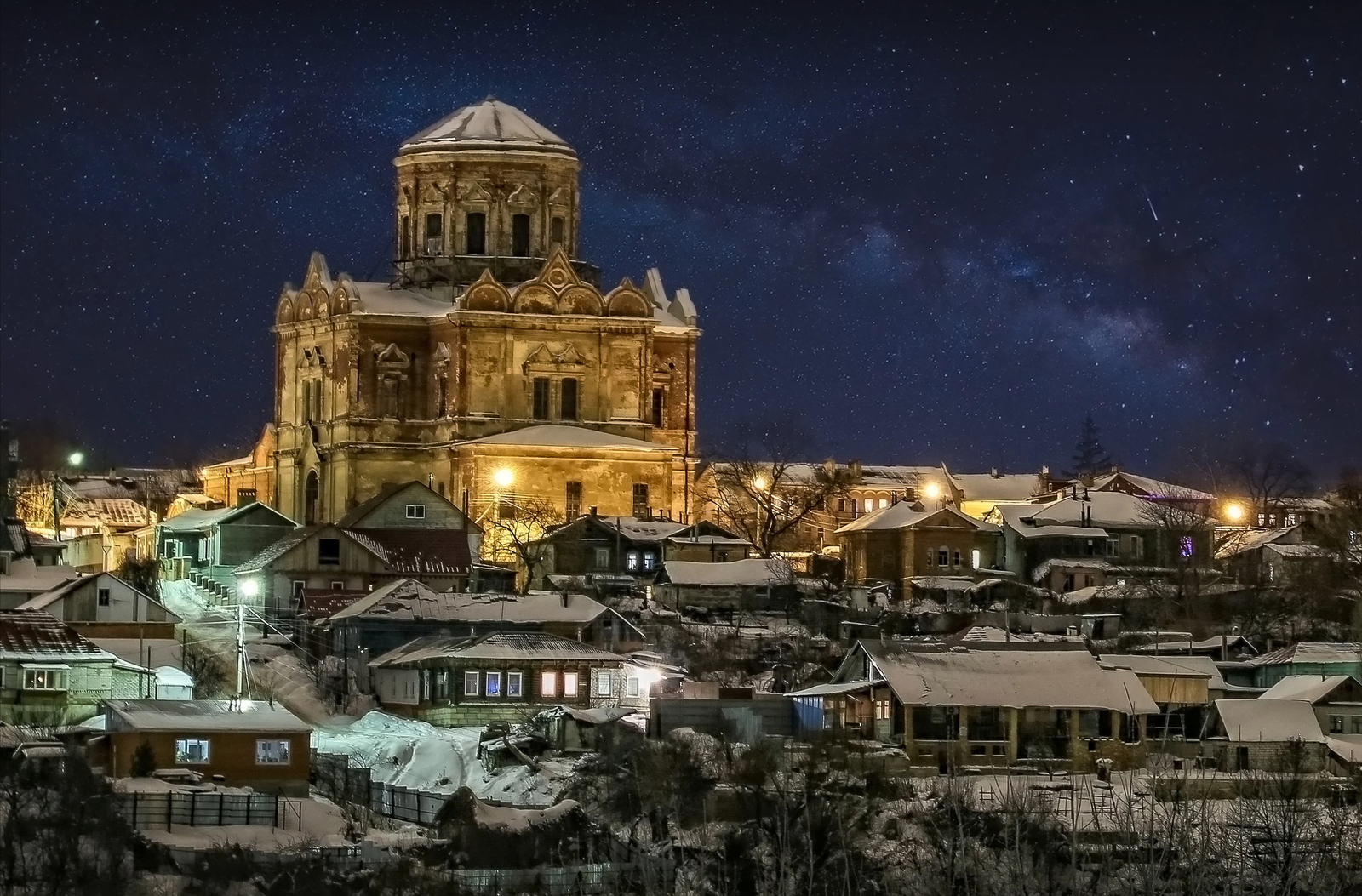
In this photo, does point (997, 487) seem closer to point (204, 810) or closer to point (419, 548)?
point (419, 548)

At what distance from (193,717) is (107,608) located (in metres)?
12.6

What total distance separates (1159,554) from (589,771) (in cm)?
3364

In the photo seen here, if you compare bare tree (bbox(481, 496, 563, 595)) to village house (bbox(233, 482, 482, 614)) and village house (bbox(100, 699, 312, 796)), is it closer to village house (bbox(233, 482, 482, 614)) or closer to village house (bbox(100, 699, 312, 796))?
village house (bbox(233, 482, 482, 614))

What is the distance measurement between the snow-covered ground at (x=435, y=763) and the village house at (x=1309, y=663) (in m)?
17.5

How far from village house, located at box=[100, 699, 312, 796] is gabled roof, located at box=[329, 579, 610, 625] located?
43.1 ft

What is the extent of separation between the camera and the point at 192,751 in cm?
6184

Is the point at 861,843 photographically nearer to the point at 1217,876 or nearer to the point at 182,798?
the point at 1217,876

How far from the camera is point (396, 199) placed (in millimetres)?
99438

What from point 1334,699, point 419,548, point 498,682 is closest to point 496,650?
point 498,682

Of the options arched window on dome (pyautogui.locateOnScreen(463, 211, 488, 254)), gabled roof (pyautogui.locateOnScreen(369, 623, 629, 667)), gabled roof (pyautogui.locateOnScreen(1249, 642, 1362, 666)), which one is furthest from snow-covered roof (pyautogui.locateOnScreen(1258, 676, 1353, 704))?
arched window on dome (pyautogui.locateOnScreen(463, 211, 488, 254))

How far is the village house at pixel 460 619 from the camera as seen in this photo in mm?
75188

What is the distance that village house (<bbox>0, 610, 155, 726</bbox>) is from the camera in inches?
2657

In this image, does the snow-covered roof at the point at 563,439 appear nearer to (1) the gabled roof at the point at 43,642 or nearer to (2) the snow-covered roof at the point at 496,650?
(2) the snow-covered roof at the point at 496,650

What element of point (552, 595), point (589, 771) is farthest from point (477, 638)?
point (589, 771)
